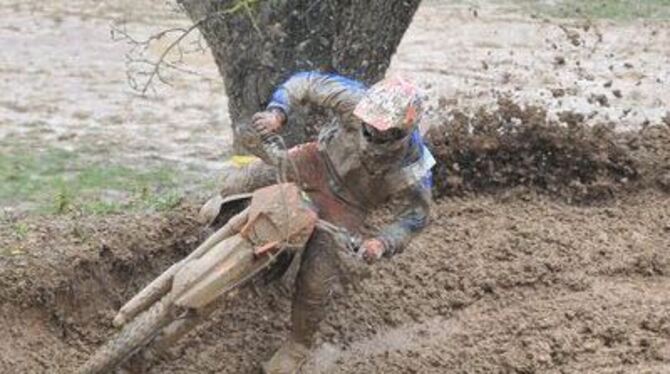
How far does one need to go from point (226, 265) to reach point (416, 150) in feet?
4.10

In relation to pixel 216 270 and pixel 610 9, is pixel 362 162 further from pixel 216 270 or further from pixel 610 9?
pixel 610 9

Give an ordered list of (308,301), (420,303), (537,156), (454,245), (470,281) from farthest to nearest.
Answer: (537,156) → (454,245) → (470,281) → (420,303) → (308,301)

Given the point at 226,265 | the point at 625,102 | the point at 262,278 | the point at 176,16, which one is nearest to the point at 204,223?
the point at 262,278

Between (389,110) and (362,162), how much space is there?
44cm

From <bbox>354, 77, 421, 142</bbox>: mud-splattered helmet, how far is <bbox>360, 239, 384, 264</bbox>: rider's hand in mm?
541

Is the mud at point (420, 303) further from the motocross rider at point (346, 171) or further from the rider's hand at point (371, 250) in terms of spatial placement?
the rider's hand at point (371, 250)

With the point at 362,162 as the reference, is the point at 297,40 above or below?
below

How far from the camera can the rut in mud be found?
707cm

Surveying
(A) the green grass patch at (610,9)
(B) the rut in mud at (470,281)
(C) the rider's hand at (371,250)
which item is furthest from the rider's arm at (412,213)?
(A) the green grass patch at (610,9)

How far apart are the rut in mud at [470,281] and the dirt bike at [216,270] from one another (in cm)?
84

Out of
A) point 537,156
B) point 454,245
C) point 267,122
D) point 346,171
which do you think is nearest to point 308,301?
point 346,171

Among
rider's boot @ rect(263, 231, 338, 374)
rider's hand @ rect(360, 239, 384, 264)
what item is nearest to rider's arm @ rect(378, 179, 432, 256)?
rider's hand @ rect(360, 239, 384, 264)

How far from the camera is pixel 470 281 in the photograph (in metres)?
8.30

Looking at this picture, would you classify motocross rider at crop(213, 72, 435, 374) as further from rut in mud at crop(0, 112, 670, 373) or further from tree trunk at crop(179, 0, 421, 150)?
tree trunk at crop(179, 0, 421, 150)
